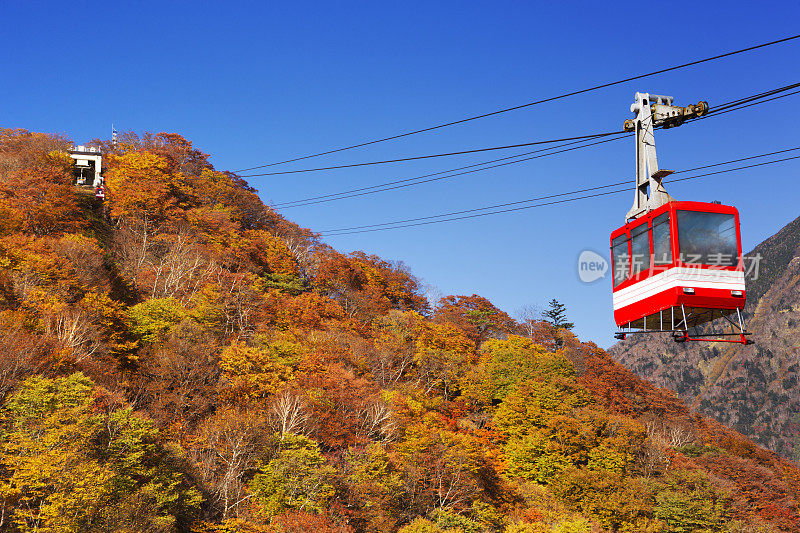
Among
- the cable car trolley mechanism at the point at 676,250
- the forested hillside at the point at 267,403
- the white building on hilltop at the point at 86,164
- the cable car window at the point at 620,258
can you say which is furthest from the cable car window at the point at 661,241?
the white building on hilltop at the point at 86,164

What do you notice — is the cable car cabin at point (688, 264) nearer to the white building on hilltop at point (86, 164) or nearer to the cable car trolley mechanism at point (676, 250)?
the cable car trolley mechanism at point (676, 250)

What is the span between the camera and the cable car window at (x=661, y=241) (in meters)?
11.9

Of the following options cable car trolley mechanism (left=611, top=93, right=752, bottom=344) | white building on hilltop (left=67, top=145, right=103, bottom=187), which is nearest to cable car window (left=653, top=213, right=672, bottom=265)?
cable car trolley mechanism (left=611, top=93, right=752, bottom=344)

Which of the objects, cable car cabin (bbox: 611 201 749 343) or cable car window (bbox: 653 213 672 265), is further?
cable car window (bbox: 653 213 672 265)

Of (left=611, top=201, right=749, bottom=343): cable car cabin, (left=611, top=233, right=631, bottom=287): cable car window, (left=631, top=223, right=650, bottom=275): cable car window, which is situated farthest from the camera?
(left=611, top=233, right=631, bottom=287): cable car window

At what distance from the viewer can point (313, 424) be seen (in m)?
32.2

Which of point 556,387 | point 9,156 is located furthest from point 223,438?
point 9,156

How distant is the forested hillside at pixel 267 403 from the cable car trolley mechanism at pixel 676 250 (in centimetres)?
1840

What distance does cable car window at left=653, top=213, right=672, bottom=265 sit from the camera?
39.2ft

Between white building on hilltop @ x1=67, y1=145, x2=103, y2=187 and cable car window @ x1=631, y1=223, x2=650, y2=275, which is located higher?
white building on hilltop @ x1=67, y1=145, x2=103, y2=187

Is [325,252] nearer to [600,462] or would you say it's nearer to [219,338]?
[219,338]

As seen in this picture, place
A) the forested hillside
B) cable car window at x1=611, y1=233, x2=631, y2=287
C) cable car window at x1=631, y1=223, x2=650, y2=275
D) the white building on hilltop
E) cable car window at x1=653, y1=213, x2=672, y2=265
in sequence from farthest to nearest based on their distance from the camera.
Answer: the white building on hilltop
the forested hillside
cable car window at x1=611, y1=233, x2=631, y2=287
cable car window at x1=631, y1=223, x2=650, y2=275
cable car window at x1=653, y1=213, x2=672, y2=265

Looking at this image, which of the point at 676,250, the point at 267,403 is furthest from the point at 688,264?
the point at 267,403

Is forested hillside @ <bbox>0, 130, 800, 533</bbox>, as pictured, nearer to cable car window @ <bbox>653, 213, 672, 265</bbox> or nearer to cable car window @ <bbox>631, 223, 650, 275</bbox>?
cable car window @ <bbox>631, 223, 650, 275</bbox>
